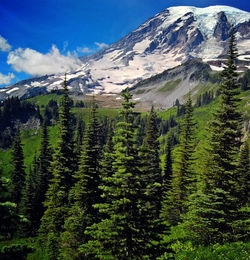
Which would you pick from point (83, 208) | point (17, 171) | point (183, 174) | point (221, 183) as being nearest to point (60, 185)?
point (83, 208)

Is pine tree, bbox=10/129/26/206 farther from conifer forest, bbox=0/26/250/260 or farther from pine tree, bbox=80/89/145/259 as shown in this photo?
pine tree, bbox=80/89/145/259

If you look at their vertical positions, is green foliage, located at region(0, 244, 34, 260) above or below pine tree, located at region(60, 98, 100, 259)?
above

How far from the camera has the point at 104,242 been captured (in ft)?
47.7

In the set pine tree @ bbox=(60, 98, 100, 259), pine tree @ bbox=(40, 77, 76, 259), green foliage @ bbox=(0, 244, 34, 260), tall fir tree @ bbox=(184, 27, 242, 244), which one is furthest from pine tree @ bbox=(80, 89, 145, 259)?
pine tree @ bbox=(40, 77, 76, 259)

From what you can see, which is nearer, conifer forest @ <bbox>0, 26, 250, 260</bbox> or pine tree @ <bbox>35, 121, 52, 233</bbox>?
conifer forest @ <bbox>0, 26, 250, 260</bbox>

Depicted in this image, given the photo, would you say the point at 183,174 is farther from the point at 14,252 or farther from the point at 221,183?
the point at 14,252

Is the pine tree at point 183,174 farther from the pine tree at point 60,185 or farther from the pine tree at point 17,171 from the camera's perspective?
the pine tree at point 17,171

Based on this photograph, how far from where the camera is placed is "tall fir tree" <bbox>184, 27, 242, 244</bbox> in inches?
650

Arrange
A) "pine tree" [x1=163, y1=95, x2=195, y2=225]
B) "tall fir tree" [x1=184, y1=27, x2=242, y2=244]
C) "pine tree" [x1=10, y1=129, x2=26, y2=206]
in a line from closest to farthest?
"tall fir tree" [x1=184, y1=27, x2=242, y2=244] < "pine tree" [x1=163, y1=95, x2=195, y2=225] < "pine tree" [x1=10, y1=129, x2=26, y2=206]

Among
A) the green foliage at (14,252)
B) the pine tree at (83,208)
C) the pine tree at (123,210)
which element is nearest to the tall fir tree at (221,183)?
the pine tree at (123,210)

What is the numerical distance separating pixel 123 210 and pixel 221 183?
31.7 feet

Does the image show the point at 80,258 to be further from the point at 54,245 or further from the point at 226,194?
the point at 226,194

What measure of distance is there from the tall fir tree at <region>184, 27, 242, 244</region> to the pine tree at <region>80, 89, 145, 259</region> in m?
5.52

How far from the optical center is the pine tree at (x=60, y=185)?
26353mm
